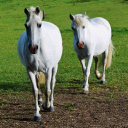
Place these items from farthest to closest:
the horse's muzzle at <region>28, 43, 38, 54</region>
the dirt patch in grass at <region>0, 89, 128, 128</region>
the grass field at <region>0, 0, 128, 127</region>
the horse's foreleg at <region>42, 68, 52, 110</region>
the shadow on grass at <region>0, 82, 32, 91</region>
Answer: the grass field at <region>0, 0, 128, 127</region>
the shadow on grass at <region>0, 82, 32, 91</region>
the horse's foreleg at <region>42, 68, 52, 110</region>
the dirt patch in grass at <region>0, 89, 128, 128</region>
the horse's muzzle at <region>28, 43, 38, 54</region>

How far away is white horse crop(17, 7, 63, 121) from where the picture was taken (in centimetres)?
516

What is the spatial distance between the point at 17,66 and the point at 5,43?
5.83 meters

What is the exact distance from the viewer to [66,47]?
15.5 metres

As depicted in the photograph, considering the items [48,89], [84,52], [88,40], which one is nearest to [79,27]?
[88,40]

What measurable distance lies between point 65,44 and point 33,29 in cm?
1114

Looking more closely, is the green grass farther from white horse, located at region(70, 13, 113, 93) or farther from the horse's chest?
the horse's chest

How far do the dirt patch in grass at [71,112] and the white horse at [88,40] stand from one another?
728mm

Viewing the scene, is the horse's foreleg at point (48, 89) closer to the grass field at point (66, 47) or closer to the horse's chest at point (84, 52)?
the grass field at point (66, 47)

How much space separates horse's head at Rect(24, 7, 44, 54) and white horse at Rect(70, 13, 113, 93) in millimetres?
2218

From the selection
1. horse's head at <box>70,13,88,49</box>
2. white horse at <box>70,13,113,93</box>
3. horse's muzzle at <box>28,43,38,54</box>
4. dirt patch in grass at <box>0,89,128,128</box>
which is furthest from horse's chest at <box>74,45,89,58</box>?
horse's muzzle at <box>28,43,38,54</box>

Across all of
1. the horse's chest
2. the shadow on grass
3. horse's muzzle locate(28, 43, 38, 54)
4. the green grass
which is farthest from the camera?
the green grass

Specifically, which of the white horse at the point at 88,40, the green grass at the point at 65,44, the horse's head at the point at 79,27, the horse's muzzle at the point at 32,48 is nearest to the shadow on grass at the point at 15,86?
the green grass at the point at 65,44

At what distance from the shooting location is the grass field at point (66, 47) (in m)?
8.55

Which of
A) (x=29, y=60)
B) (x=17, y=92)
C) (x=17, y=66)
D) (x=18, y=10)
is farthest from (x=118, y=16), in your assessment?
(x=29, y=60)
